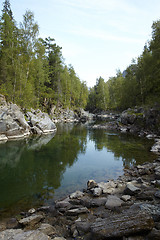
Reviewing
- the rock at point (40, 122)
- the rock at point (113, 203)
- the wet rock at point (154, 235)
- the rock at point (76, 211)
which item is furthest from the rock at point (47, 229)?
the rock at point (40, 122)

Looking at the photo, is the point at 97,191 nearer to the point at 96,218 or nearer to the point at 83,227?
the point at 96,218

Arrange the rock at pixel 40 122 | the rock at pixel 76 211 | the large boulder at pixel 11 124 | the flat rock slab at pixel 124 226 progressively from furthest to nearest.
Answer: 1. the rock at pixel 40 122
2. the large boulder at pixel 11 124
3. the rock at pixel 76 211
4. the flat rock slab at pixel 124 226

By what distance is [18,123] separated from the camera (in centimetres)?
2641

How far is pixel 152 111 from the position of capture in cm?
3209

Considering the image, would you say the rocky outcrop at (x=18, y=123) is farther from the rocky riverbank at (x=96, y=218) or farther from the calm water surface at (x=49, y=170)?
the rocky riverbank at (x=96, y=218)

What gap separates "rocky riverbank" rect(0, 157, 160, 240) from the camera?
4203 millimetres

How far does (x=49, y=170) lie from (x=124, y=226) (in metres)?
9.75

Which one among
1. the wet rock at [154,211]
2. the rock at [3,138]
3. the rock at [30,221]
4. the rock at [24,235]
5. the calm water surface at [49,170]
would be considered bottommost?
the calm water surface at [49,170]

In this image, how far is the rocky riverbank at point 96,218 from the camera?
4.20 meters

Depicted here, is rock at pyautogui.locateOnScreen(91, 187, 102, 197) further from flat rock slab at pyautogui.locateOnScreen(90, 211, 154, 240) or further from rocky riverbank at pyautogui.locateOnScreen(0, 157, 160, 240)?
flat rock slab at pyautogui.locateOnScreen(90, 211, 154, 240)

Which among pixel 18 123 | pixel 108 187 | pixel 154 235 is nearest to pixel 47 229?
pixel 154 235

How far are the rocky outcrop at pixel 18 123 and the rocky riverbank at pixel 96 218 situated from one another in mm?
18629

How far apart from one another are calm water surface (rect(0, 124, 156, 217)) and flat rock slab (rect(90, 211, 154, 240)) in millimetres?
4654

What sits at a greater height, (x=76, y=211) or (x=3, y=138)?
(x=3, y=138)
